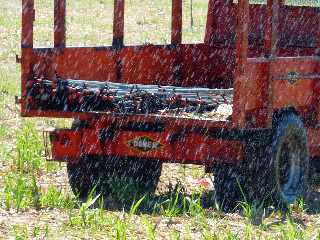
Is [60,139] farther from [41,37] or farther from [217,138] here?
[41,37]

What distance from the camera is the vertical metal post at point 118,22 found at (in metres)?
8.96

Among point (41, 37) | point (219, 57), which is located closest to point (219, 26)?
point (219, 57)

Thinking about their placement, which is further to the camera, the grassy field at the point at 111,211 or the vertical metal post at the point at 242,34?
the vertical metal post at the point at 242,34

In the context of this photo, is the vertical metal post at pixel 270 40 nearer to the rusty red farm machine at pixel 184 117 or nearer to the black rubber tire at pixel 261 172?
the rusty red farm machine at pixel 184 117

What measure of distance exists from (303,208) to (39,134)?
369cm

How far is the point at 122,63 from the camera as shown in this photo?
908cm

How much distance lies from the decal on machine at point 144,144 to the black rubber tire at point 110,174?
492mm

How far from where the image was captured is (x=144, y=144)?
7.67 metres

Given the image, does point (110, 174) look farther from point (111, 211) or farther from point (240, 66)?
point (240, 66)

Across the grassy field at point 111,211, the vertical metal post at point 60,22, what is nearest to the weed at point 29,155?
the grassy field at point 111,211

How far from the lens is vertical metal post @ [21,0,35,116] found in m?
7.68

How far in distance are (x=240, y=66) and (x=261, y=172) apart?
0.97 m

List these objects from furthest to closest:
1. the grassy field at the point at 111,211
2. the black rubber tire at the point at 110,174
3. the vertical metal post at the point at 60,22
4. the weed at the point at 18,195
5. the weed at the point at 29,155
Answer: the weed at the point at 29,155 → the vertical metal post at the point at 60,22 → the black rubber tire at the point at 110,174 → the weed at the point at 18,195 → the grassy field at the point at 111,211

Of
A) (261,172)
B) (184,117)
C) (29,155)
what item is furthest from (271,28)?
(29,155)
